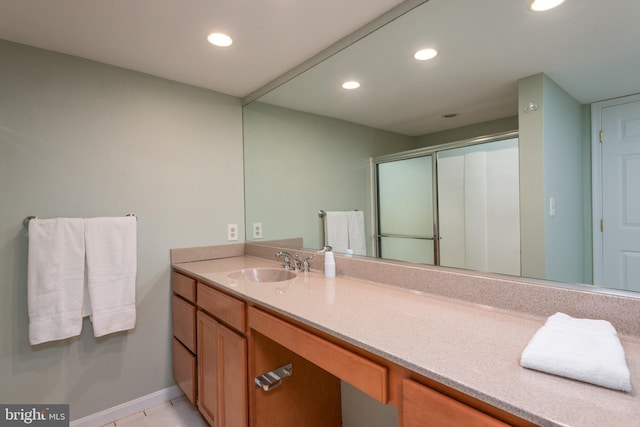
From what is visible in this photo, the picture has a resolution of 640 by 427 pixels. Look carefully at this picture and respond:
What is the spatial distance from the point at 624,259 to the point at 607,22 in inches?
32.3

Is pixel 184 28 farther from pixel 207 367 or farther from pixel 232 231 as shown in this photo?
pixel 207 367

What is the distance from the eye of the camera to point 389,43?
1605 mm

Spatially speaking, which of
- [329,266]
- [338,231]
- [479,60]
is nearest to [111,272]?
[329,266]

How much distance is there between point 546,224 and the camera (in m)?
1.22

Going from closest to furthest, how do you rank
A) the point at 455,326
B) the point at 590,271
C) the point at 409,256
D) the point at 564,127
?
the point at 455,326
the point at 590,271
the point at 564,127
the point at 409,256

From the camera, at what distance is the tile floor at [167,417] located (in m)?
1.84

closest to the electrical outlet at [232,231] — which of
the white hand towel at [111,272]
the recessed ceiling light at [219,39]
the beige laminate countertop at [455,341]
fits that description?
the white hand towel at [111,272]

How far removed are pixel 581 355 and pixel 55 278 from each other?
87.1 inches

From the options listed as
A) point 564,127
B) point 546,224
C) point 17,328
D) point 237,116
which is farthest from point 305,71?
point 17,328

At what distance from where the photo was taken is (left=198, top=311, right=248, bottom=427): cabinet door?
141 centimetres

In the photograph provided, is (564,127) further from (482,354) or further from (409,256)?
(482,354)

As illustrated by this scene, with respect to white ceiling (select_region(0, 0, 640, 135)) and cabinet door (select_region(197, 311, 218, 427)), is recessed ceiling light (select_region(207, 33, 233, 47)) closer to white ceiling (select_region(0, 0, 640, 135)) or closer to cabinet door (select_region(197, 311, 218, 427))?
white ceiling (select_region(0, 0, 640, 135))

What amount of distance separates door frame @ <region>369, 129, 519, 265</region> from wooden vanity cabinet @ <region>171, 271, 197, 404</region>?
3.71 feet

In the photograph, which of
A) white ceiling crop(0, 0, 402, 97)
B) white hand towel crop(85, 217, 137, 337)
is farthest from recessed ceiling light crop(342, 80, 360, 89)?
white hand towel crop(85, 217, 137, 337)
